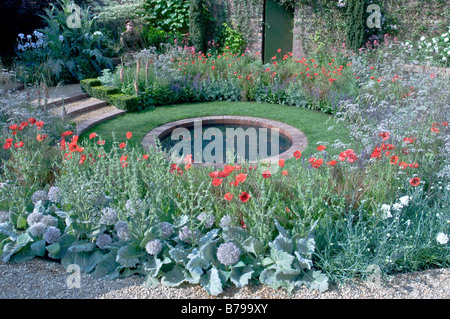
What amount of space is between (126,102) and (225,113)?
1.72m

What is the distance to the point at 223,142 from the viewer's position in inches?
227

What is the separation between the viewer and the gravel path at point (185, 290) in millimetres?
2346

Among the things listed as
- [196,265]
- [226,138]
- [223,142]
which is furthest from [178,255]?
[226,138]

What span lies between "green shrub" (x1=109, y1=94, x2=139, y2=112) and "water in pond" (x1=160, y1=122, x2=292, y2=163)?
1230mm

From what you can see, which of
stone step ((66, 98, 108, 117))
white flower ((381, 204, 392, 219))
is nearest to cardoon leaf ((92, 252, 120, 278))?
white flower ((381, 204, 392, 219))

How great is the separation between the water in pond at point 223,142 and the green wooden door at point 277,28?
5.03 metres

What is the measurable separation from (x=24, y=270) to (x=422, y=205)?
280 cm

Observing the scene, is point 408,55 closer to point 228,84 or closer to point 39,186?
point 228,84

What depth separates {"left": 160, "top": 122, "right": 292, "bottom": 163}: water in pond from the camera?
518 cm

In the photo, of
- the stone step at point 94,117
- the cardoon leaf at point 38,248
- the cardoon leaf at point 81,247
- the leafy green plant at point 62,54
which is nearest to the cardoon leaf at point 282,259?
the cardoon leaf at point 81,247

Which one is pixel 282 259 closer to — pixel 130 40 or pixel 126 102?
pixel 126 102

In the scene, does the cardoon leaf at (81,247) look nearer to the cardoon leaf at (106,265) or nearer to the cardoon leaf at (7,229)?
the cardoon leaf at (106,265)

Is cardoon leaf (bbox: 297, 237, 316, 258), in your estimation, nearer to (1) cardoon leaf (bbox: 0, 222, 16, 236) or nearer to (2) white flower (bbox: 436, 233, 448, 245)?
(2) white flower (bbox: 436, 233, 448, 245)
